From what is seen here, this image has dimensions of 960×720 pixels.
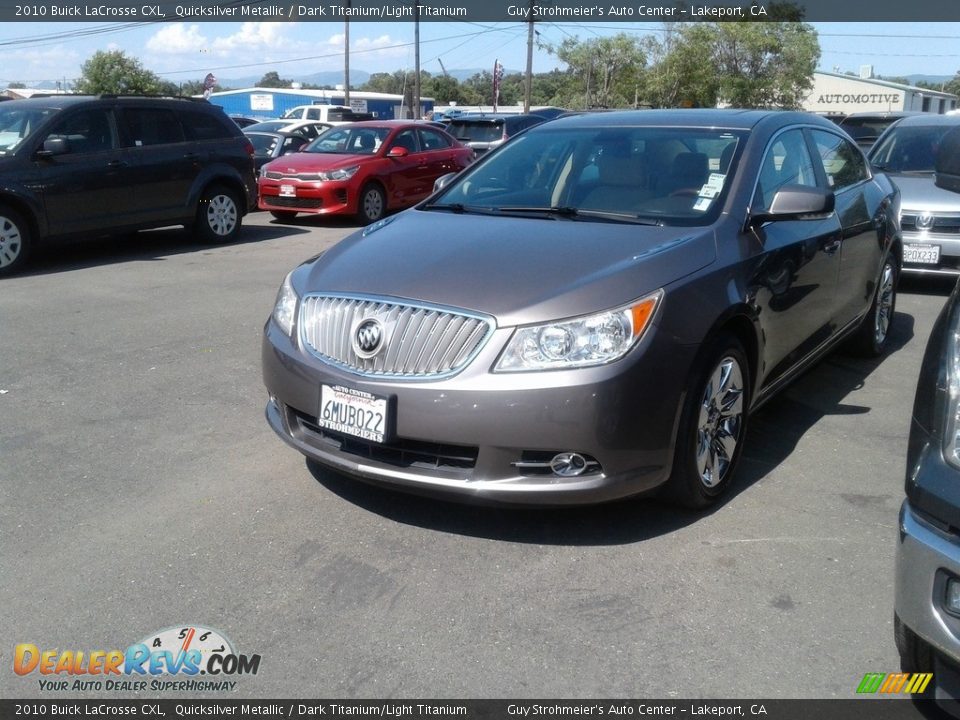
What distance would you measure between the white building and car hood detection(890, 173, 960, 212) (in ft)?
216

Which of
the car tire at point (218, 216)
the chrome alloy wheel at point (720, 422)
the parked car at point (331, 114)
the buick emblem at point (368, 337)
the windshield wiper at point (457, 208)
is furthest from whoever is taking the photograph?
the parked car at point (331, 114)

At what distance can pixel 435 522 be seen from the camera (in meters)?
4.00

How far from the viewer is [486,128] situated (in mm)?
18938

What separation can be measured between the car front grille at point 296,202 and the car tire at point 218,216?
5.46ft

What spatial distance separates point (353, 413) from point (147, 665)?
3.85 feet

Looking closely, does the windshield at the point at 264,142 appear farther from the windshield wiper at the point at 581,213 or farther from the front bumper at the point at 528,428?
the front bumper at the point at 528,428

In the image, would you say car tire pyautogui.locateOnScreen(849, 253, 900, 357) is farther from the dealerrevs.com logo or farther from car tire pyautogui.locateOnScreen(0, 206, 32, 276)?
car tire pyautogui.locateOnScreen(0, 206, 32, 276)

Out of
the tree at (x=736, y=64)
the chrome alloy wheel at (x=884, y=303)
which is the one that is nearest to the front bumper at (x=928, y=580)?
the chrome alloy wheel at (x=884, y=303)

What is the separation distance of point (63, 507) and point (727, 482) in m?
2.91

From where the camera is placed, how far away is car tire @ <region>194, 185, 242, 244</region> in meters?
12.0

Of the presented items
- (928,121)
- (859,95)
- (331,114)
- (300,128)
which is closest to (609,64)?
(859,95)

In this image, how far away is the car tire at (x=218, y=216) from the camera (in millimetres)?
12016

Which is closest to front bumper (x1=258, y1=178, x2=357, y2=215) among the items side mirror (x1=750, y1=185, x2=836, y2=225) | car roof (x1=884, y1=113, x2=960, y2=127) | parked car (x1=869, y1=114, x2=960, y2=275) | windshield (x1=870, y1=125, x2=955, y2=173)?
windshield (x1=870, y1=125, x2=955, y2=173)

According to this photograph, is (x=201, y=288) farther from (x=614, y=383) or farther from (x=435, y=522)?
(x=614, y=383)
